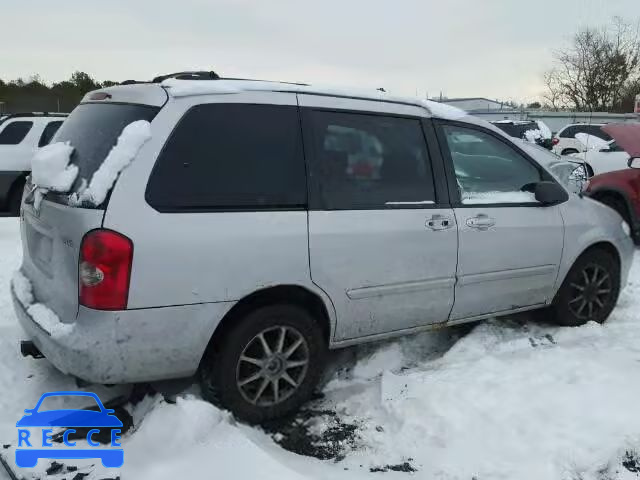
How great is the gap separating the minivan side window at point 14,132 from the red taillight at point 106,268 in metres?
7.89

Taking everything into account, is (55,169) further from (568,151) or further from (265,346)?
(568,151)

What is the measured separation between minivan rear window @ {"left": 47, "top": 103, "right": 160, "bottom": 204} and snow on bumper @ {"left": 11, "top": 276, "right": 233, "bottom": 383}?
0.68m

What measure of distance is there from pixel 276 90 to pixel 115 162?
1.00 metres

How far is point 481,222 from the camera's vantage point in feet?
12.9

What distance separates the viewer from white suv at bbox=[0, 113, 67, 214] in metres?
9.18

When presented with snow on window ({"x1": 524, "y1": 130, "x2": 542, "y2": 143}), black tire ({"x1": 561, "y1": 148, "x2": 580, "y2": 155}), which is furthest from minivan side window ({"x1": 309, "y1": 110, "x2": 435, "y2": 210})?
snow on window ({"x1": 524, "y1": 130, "x2": 542, "y2": 143})

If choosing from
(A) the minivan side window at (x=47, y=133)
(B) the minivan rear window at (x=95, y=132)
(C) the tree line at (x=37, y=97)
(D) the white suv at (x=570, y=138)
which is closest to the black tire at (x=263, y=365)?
(B) the minivan rear window at (x=95, y=132)

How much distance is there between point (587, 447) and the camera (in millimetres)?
2990

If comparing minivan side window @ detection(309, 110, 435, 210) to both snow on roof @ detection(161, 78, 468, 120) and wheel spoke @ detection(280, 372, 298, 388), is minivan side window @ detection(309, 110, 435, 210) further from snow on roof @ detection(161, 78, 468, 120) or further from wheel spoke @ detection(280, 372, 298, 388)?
wheel spoke @ detection(280, 372, 298, 388)

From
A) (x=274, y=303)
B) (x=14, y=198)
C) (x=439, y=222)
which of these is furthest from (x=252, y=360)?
(x=14, y=198)

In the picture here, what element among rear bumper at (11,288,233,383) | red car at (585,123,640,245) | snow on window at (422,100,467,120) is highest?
snow on window at (422,100,467,120)

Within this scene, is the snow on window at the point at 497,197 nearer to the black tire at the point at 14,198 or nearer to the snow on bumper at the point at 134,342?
the snow on bumper at the point at 134,342

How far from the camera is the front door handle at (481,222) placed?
390 centimetres

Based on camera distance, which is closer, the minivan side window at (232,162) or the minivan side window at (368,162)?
the minivan side window at (232,162)
